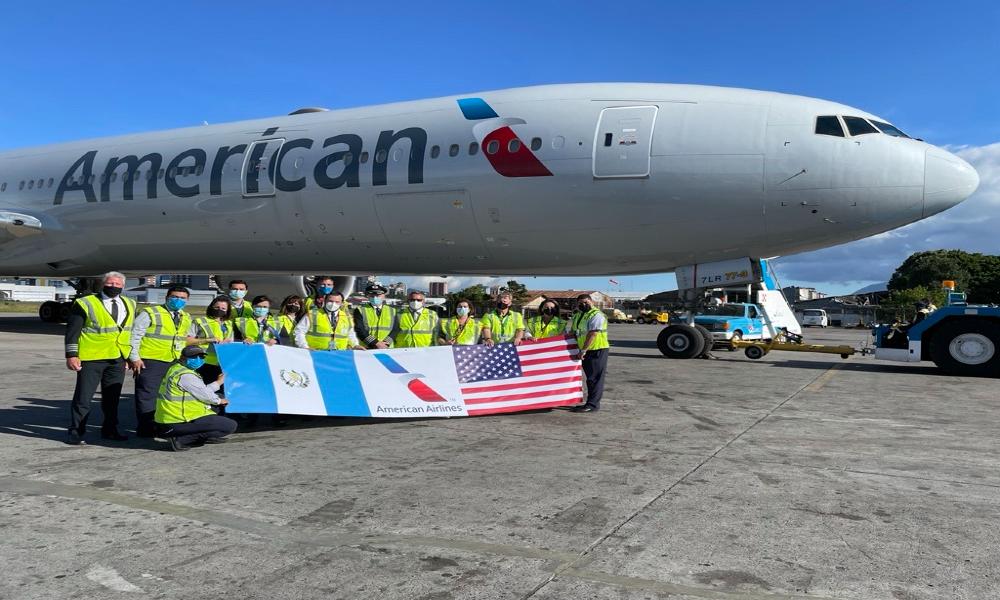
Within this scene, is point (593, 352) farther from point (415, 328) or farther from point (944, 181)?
point (944, 181)

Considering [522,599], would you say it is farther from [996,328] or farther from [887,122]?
[996,328]

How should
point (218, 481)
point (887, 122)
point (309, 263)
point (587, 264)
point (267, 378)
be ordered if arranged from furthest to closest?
point (309, 263) → point (587, 264) → point (887, 122) → point (267, 378) → point (218, 481)

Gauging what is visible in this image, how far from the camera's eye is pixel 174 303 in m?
6.71

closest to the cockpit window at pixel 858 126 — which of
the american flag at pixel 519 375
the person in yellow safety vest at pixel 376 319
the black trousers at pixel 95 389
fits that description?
the american flag at pixel 519 375

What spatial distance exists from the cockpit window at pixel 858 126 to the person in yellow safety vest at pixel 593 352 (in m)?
5.15

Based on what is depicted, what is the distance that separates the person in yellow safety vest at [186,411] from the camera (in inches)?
229

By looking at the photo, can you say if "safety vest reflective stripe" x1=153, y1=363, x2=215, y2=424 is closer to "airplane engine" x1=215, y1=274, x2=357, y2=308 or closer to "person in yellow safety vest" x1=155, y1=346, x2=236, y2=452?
"person in yellow safety vest" x1=155, y1=346, x2=236, y2=452

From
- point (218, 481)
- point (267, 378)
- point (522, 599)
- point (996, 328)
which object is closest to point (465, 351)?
point (267, 378)

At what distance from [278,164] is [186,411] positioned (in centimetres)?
847

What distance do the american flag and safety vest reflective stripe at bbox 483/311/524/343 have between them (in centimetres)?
83

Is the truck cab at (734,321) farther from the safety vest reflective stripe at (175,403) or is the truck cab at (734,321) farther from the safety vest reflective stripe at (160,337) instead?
the safety vest reflective stripe at (175,403)

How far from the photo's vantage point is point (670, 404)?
27.8 ft

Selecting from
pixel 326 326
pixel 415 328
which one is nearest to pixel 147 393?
pixel 326 326

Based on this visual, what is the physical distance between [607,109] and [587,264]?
9.05 feet
